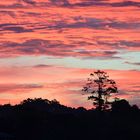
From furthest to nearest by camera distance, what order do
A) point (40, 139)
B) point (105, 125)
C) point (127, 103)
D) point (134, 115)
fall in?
point (127, 103)
point (134, 115)
point (105, 125)
point (40, 139)

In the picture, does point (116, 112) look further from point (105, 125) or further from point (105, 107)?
point (105, 125)

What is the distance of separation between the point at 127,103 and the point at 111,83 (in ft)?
35.1

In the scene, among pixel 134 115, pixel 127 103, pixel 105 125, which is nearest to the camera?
pixel 105 125

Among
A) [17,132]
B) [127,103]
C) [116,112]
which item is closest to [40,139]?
[17,132]

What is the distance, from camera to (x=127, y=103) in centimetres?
15238

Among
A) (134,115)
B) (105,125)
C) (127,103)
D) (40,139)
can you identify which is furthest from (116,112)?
(40,139)

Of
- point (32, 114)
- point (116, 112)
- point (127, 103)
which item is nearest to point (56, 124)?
point (32, 114)

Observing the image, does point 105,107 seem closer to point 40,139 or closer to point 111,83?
point 111,83

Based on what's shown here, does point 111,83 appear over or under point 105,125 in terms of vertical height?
over

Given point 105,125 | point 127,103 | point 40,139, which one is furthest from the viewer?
point 127,103

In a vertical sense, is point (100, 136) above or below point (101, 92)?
below

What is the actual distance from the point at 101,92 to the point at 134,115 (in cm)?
866

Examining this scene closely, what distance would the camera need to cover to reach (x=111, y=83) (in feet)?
471

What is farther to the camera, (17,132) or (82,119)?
(82,119)
